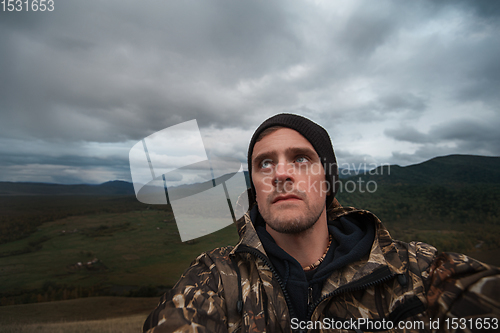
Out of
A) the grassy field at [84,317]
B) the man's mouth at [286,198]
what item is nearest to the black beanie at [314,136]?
the man's mouth at [286,198]

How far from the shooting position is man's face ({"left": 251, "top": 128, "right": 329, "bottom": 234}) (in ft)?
8.11

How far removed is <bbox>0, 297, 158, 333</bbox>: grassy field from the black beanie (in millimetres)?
13433

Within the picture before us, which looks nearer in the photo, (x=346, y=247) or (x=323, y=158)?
(x=346, y=247)

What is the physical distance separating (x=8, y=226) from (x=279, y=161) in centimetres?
4832

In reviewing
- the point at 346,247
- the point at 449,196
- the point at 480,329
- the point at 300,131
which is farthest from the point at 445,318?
the point at 449,196

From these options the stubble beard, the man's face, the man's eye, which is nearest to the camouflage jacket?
the stubble beard

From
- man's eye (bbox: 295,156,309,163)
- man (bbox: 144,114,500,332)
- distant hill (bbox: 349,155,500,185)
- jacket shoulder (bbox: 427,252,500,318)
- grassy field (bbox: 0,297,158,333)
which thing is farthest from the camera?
distant hill (bbox: 349,155,500,185)

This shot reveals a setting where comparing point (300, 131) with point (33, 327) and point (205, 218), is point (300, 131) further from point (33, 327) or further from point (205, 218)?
point (33, 327)

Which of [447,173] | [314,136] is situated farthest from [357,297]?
[447,173]

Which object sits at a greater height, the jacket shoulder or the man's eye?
the man's eye

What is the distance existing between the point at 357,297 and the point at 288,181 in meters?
1.39

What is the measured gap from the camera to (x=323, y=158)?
3180 millimetres

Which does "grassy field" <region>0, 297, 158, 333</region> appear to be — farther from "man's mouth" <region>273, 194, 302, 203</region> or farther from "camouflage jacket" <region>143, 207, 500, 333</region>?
"man's mouth" <region>273, 194, 302, 203</region>

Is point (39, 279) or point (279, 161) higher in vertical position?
point (279, 161)
